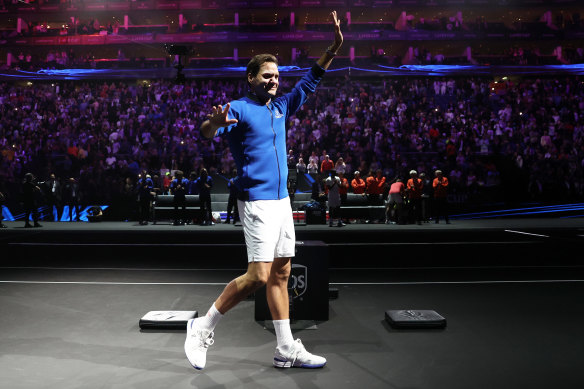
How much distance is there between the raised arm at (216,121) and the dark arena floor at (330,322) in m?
1.60

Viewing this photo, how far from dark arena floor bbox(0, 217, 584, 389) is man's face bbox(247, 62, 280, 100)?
1915 mm

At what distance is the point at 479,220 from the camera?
1867cm

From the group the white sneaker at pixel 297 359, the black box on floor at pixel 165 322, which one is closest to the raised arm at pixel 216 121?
the white sneaker at pixel 297 359

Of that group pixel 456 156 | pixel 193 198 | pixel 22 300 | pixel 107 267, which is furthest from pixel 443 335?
pixel 456 156

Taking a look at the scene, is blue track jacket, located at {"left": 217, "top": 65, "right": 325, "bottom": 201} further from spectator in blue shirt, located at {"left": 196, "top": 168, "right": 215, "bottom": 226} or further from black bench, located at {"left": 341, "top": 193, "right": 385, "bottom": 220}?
black bench, located at {"left": 341, "top": 193, "right": 385, "bottom": 220}

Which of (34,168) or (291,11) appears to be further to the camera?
(291,11)

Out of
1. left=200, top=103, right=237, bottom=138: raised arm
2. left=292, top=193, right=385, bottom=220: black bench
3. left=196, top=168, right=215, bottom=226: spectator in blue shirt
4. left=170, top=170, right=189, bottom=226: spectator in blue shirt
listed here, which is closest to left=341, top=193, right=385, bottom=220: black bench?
left=292, top=193, right=385, bottom=220: black bench

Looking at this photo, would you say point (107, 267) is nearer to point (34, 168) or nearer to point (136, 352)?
point (136, 352)

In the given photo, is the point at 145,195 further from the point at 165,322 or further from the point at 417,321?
the point at 417,321

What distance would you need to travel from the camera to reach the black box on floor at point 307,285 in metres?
4.70

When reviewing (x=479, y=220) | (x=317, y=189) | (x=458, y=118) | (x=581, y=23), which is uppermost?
(x=581, y=23)

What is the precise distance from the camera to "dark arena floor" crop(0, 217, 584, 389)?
11.2ft

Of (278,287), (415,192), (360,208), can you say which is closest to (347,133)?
(360,208)

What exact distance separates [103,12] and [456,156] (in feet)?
110
